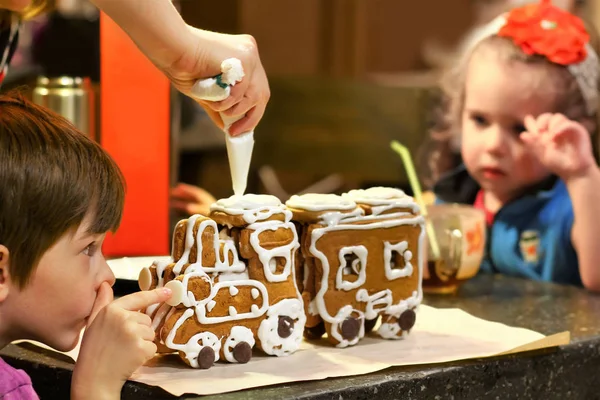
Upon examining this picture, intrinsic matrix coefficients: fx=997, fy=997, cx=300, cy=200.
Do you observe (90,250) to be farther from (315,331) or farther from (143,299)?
(315,331)

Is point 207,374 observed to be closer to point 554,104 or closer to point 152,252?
point 152,252

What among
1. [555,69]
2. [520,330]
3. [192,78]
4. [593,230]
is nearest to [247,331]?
[192,78]

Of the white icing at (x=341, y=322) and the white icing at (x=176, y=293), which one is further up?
the white icing at (x=176, y=293)

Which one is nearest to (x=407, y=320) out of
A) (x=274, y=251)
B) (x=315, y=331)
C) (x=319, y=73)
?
(x=315, y=331)

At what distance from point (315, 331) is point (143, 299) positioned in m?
Result: 0.28

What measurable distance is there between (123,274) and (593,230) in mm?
911

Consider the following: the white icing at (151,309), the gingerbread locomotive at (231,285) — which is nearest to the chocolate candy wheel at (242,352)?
the gingerbread locomotive at (231,285)

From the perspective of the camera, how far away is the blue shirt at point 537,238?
1976mm

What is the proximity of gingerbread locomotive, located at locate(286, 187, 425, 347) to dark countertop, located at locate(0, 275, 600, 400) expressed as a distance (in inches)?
4.8

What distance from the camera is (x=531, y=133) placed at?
1.87 m

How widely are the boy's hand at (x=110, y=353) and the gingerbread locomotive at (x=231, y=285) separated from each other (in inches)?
2.5

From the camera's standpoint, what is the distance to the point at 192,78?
4.01 feet

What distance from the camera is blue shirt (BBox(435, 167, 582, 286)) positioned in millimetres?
1976

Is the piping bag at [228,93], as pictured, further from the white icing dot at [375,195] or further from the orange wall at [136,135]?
the orange wall at [136,135]
